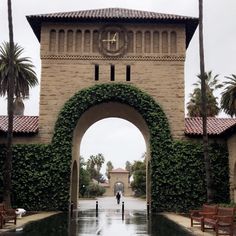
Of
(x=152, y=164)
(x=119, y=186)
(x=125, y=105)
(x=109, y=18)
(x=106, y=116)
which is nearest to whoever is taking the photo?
(x=152, y=164)

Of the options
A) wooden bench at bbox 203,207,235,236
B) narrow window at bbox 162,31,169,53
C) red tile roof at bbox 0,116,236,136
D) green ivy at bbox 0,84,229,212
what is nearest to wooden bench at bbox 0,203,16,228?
wooden bench at bbox 203,207,235,236

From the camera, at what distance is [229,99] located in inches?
1430

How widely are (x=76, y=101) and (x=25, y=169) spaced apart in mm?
5175

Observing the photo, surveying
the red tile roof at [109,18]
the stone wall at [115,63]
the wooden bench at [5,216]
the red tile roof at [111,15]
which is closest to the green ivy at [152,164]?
the stone wall at [115,63]

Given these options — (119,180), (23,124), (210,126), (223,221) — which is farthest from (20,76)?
(119,180)

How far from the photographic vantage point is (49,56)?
28.2 metres

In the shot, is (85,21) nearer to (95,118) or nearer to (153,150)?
(95,118)

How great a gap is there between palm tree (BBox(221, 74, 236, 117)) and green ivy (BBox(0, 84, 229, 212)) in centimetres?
939

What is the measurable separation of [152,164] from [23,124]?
8.77 metres

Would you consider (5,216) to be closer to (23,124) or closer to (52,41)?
(23,124)

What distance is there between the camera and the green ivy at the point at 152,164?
26297 millimetres

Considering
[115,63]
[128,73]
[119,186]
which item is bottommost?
[119,186]

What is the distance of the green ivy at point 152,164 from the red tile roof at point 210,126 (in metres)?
1.00

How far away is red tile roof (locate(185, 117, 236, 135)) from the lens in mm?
27538
